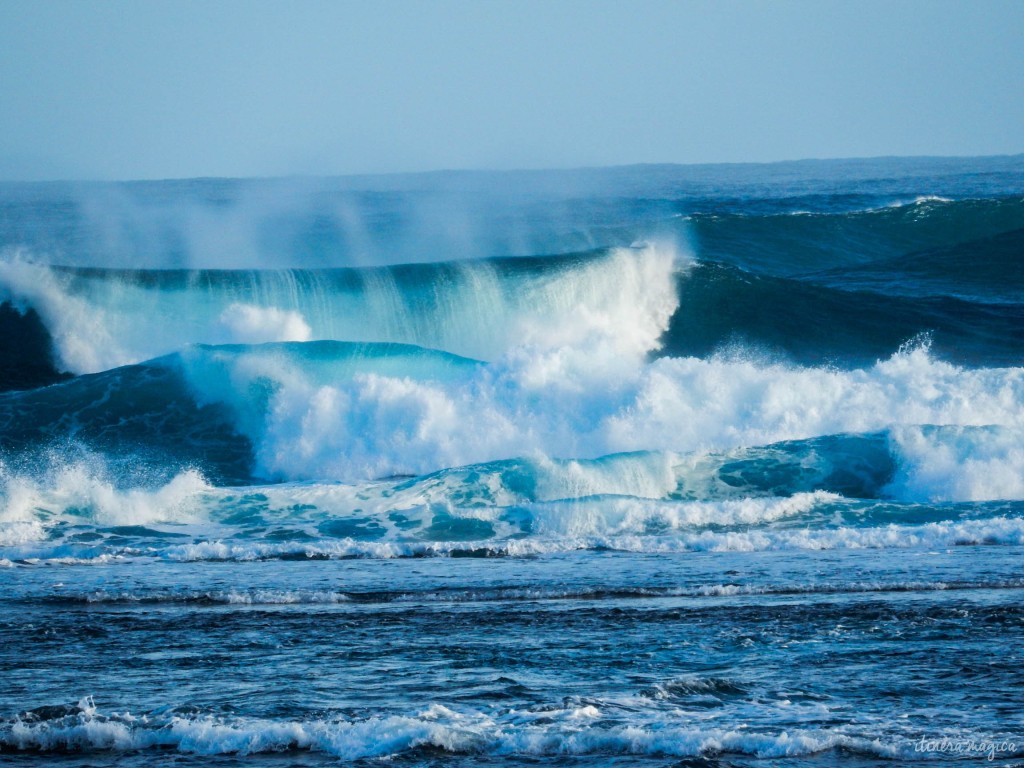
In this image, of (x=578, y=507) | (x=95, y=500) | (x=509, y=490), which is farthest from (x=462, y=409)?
(x=95, y=500)

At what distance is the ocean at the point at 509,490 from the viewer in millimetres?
6070

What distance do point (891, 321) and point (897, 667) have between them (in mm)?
16853

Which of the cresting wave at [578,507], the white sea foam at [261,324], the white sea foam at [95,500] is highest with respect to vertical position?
the white sea foam at [261,324]

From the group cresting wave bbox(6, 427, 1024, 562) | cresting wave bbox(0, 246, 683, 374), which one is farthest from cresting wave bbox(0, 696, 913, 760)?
cresting wave bbox(0, 246, 683, 374)

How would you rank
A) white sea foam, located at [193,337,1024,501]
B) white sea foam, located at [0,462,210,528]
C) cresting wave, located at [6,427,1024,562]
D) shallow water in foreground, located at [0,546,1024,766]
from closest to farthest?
1. shallow water in foreground, located at [0,546,1024,766]
2. cresting wave, located at [6,427,1024,562]
3. white sea foam, located at [0,462,210,528]
4. white sea foam, located at [193,337,1024,501]

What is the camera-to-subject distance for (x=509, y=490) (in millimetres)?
13695

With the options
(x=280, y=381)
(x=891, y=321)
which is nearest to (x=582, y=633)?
(x=280, y=381)

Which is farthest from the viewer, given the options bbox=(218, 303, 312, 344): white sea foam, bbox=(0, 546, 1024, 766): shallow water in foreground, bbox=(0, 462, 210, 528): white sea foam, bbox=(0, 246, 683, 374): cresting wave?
bbox=(0, 246, 683, 374): cresting wave

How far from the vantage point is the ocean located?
6070 millimetres

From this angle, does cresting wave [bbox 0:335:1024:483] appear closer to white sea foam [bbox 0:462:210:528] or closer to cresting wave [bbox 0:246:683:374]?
cresting wave [bbox 0:246:683:374]

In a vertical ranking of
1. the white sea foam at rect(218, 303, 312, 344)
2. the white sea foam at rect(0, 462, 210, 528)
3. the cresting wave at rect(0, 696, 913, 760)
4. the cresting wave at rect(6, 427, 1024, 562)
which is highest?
the white sea foam at rect(218, 303, 312, 344)

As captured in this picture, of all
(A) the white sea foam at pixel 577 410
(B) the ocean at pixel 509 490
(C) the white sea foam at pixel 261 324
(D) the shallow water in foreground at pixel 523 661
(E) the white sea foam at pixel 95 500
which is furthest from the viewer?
(C) the white sea foam at pixel 261 324

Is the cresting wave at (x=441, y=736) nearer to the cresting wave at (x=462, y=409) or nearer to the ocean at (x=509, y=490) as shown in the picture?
the ocean at (x=509, y=490)

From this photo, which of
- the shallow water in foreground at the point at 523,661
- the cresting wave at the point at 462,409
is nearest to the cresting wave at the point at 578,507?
the cresting wave at the point at 462,409
